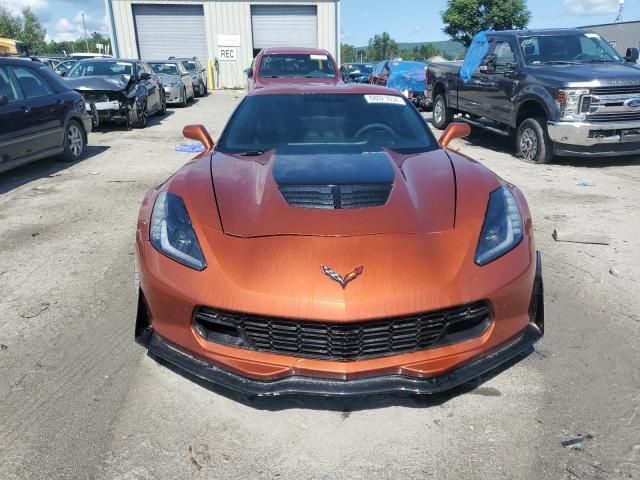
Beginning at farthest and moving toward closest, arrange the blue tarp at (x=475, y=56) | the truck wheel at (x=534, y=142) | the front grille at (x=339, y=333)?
the blue tarp at (x=475, y=56)
the truck wheel at (x=534, y=142)
the front grille at (x=339, y=333)

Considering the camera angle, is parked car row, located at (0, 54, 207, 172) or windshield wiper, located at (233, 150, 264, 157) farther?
parked car row, located at (0, 54, 207, 172)

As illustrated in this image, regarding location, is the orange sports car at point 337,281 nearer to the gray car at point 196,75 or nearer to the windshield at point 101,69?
the windshield at point 101,69

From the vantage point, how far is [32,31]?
5800 centimetres

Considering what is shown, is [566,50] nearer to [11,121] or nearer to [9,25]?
[11,121]

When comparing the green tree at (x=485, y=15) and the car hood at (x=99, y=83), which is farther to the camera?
the green tree at (x=485, y=15)

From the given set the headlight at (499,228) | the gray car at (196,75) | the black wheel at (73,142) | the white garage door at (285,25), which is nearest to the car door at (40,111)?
the black wheel at (73,142)

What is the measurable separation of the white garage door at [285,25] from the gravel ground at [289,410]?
2716cm

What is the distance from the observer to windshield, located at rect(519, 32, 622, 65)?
835 cm

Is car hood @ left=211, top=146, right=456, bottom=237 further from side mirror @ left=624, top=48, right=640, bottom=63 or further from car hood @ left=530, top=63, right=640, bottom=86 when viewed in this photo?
side mirror @ left=624, top=48, right=640, bottom=63

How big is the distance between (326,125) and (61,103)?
5995 mm

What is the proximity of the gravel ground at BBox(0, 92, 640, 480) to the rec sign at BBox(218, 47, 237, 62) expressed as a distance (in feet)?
87.7

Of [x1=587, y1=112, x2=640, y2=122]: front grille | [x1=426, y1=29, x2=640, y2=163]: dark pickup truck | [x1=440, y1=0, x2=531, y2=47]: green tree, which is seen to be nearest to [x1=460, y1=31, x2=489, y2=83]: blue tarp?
[x1=426, y1=29, x2=640, y2=163]: dark pickup truck

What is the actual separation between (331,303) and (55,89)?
7.77m

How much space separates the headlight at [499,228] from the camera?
7.68 ft
